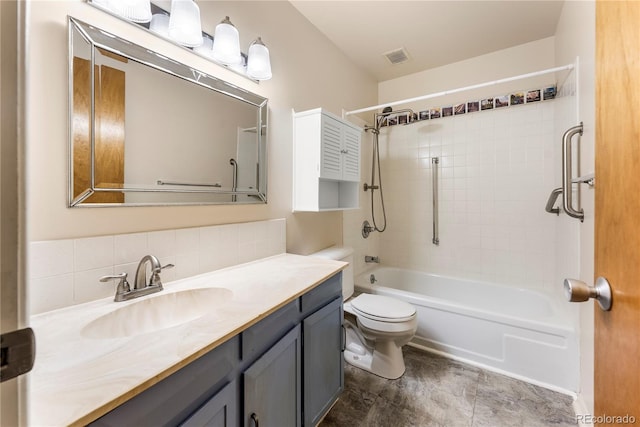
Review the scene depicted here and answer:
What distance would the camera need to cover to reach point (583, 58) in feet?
4.86

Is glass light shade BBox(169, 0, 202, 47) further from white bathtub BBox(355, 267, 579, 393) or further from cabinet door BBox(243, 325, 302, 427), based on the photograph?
white bathtub BBox(355, 267, 579, 393)

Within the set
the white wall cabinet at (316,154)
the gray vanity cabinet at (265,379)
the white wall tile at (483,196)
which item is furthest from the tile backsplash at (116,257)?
the white wall tile at (483,196)

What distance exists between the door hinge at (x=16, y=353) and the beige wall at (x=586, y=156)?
195 cm

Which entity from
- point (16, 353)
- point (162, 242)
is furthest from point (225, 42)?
point (16, 353)

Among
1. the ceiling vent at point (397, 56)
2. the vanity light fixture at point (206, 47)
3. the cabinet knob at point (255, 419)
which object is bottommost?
the cabinet knob at point (255, 419)

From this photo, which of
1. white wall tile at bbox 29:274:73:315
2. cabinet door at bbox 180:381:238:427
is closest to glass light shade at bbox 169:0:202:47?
white wall tile at bbox 29:274:73:315

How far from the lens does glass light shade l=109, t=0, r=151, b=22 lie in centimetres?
100

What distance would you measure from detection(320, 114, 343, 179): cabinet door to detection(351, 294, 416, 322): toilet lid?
3.11 ft

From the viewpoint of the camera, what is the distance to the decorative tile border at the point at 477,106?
7.53ft

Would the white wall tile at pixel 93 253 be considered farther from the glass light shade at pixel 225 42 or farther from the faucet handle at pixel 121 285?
the glass light shade at pixel 225 42

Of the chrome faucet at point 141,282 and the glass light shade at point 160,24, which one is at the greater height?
the glass light shade at point 160,24

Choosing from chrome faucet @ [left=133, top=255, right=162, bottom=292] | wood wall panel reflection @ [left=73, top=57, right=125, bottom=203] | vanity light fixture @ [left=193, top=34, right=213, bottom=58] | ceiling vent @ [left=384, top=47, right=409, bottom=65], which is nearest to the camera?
wood wall panel reflection @ [left=73, top=57, right=125, bottom=203]

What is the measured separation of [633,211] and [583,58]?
1608 millimetres

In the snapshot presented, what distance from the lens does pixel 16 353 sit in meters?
0.30
